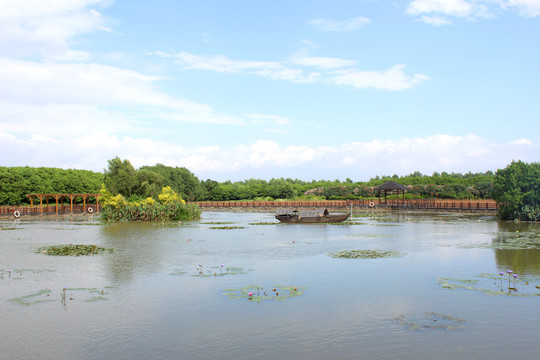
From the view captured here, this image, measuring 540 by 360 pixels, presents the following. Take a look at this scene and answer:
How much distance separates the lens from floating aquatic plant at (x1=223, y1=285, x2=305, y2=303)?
13734 millimetres

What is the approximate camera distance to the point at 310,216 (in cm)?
4453

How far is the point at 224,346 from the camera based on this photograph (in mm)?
9992

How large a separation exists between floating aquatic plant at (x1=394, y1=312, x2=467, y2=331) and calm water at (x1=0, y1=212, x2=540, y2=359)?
5 centimetres

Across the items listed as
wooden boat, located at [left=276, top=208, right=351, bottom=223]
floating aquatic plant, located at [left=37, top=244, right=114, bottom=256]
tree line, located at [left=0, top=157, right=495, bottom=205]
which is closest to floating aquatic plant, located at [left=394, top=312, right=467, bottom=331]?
floating aquatic plant, located at [left=37, top=244, right=114, bottom=256]

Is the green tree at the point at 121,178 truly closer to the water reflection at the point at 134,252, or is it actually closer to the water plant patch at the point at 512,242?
the water reflection at the point at 134,252

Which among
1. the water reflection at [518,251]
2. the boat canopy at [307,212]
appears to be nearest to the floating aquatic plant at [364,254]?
the water reflection at [518,251]

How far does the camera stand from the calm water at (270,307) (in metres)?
9.84

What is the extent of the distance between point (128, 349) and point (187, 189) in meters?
92.8

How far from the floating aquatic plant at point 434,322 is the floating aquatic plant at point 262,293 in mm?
3620

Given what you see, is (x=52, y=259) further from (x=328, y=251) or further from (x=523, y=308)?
(x=523, y=308)

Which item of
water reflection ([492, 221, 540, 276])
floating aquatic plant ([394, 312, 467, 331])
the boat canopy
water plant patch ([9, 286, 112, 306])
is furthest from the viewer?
the boat canopy

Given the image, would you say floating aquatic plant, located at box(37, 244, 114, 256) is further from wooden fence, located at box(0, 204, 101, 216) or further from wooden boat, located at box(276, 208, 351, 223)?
wooden fence, located at box(0, 204, 101, 216)

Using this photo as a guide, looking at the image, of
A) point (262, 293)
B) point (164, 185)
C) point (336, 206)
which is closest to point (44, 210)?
point (164, 185)

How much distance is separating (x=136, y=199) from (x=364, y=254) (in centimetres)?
3381
